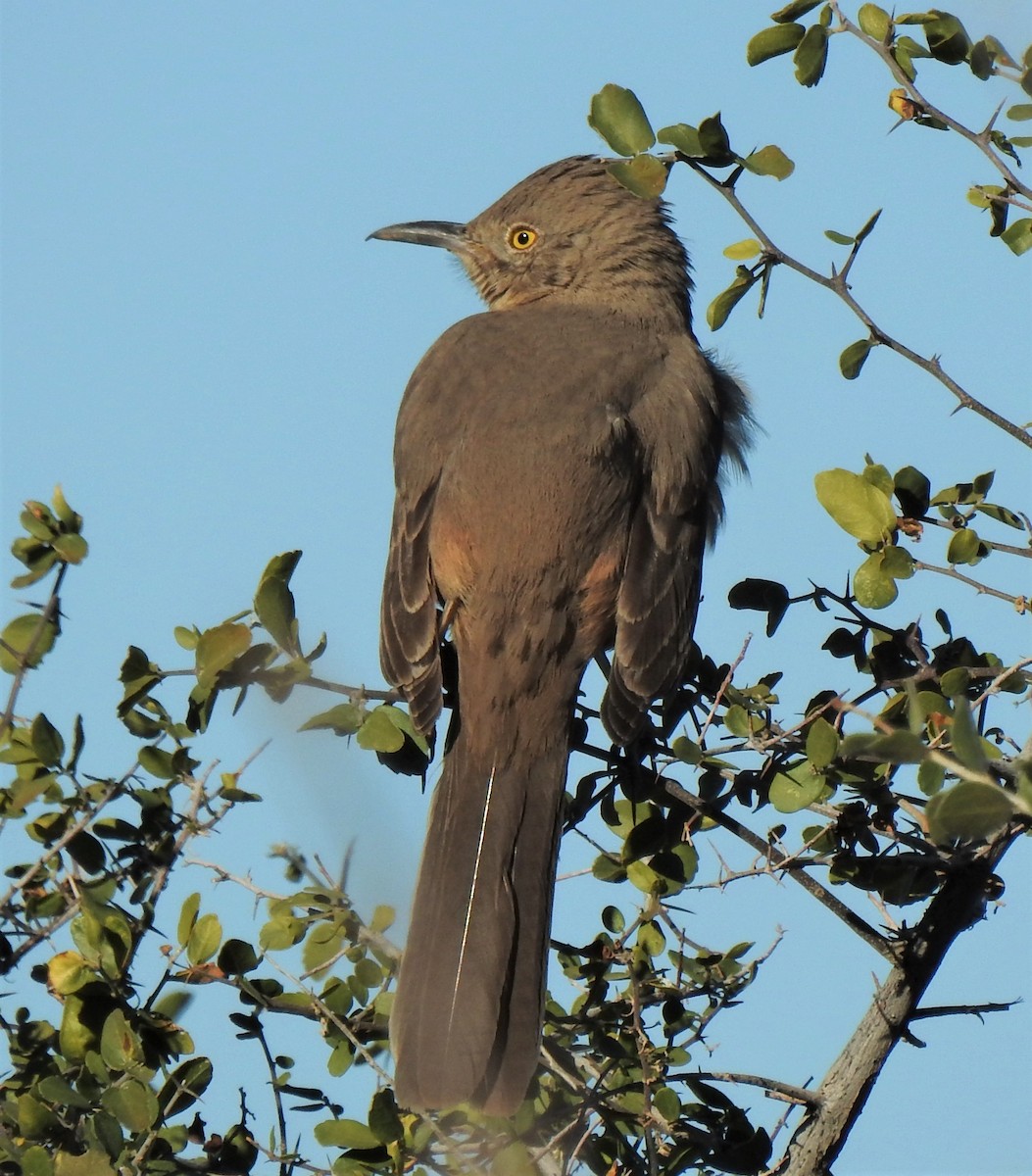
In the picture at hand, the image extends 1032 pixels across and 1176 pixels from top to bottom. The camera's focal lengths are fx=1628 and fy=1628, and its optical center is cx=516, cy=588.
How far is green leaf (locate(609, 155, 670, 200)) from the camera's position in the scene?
12.7ft

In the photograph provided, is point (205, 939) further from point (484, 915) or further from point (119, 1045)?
point (484, 915)

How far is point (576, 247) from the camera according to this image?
21.6 feet

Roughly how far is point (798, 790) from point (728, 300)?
1.26m

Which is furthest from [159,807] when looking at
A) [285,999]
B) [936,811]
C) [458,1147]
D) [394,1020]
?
[936,811]

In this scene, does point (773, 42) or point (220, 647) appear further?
point (773, 42)

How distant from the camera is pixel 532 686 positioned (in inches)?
187

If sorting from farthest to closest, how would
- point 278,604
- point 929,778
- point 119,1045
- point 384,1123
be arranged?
1. point 278,604
2. point 384,1123
3. point 119,1045
4. point 929,778

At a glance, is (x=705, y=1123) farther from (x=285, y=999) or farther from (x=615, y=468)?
(x=615, y=468)

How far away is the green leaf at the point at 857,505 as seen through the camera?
389 centimetres

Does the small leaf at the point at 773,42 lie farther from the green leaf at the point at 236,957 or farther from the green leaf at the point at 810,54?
the green leaf at the point at 236,957

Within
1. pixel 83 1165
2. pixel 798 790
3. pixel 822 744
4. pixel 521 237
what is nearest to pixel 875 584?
pixel 822 744

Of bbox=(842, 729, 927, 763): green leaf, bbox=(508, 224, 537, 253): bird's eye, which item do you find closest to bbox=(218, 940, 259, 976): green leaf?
bbox=(842, 729, 927, 763): green leaf

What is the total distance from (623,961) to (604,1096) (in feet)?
1.42

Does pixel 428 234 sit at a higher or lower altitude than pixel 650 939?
higher
